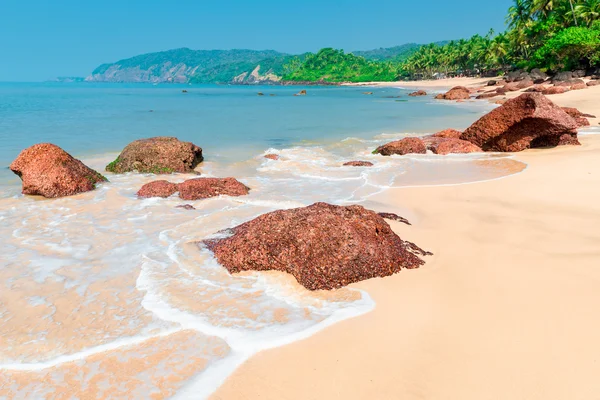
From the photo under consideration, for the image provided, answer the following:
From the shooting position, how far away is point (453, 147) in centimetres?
1170

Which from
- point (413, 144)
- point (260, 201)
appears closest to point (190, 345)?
point (260, 201)

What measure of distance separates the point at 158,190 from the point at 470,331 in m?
6.43

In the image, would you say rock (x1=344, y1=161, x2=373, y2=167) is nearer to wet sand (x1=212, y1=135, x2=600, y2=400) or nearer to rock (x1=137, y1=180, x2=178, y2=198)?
rock (x1=137, y1=180, x2=178, y2=198)

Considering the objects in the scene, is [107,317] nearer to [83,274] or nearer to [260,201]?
[83,274]

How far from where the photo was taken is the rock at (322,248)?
4086 mm

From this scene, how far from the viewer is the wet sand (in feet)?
8.73

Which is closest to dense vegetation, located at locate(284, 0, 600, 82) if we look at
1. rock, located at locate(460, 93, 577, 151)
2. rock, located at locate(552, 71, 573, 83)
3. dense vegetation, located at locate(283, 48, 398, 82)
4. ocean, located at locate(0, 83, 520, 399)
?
rock, located at locate(552, 71, 573, 83)

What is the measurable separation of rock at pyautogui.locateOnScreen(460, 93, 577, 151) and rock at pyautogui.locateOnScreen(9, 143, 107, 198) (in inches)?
420

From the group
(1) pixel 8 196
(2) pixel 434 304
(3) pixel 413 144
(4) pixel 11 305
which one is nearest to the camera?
(2) pixel 434 304

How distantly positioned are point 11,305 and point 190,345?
212 centimetres

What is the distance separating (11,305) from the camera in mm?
3949

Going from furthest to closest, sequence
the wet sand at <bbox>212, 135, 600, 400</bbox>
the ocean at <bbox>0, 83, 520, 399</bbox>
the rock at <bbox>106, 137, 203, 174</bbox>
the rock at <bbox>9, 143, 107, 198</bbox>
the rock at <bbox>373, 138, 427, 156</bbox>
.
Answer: the rock at <bbox>373, 138, 427, 156</bbox>
the rock at <bbox>106, 137, 203, 174</bbox>
the rock at <bbox>9, 143, 107, 198</bbox>
the ocean at <bbox>0, 83, 520, 399</bbox>
the wet sand at <bbox>212, 135, 600, 400</bbox>

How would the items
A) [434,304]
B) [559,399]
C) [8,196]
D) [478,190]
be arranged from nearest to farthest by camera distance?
1. [559,399]
2. [434,304]
3. [478,190]
4. [8,196]

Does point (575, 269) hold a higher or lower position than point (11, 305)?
higher
